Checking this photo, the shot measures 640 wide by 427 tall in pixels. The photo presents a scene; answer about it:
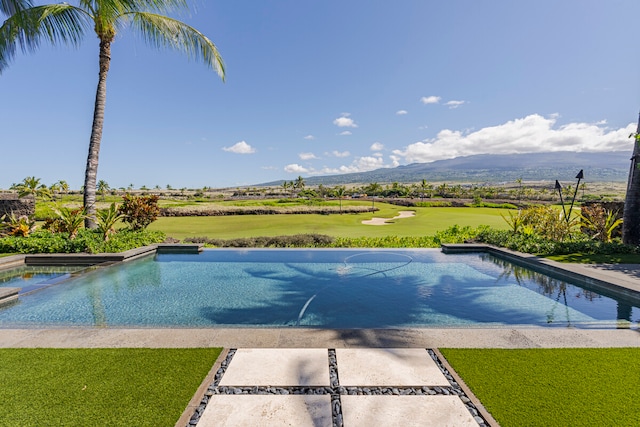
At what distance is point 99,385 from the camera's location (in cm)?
267

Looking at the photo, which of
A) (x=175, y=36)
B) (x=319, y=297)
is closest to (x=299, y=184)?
(x=175, y=36)

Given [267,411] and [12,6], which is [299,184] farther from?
[267,411]

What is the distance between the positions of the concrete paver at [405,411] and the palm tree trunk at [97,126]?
461 inches

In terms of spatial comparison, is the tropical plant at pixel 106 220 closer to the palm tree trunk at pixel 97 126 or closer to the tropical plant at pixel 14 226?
the palm tree trunk at pixel 97 126

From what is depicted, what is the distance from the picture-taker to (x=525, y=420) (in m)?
2.25

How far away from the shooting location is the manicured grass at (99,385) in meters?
2.30

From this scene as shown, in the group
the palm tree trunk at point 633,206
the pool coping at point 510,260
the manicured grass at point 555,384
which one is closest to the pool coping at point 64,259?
the pool coping at point 510,260

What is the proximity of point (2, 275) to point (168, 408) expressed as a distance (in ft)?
26.1

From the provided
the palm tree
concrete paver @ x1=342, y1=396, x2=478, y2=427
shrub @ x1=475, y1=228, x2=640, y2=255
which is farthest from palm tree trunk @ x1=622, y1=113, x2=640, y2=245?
the palm tree

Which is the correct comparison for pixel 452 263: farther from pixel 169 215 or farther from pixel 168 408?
pixel 169 215

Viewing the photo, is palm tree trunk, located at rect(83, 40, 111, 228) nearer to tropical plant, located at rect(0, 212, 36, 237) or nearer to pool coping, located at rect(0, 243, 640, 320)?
Result: tropical plant, located at rect(0, 212, 36, 237)

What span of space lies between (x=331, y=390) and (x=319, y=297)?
3391mm

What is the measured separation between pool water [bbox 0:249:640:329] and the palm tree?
5459 mm

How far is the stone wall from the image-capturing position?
1159 centimetres
